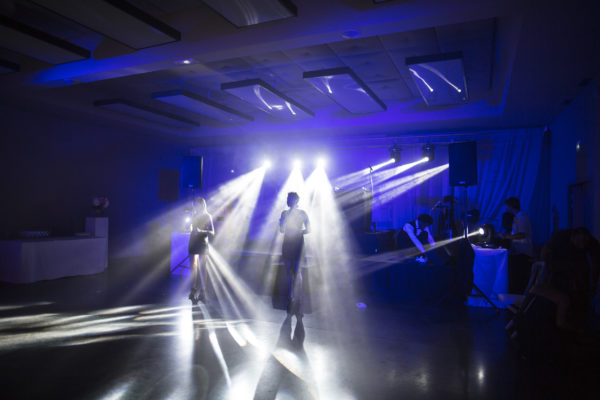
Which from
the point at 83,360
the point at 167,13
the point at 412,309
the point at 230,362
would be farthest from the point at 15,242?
the point at 412,309

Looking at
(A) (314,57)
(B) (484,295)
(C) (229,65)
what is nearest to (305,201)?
(C) (229,65)

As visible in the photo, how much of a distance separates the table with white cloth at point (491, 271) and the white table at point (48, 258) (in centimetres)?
732

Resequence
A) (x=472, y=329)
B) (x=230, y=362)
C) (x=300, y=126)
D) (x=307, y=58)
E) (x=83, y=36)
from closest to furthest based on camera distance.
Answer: (x=230, y=362) < (x=472, y=329) < (x=83, y=36) < (x=307, y=58) < (x=300, y=126)

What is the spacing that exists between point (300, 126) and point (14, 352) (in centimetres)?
670

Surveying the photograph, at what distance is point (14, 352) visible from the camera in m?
3.55

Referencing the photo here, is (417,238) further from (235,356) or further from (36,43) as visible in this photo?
(36,43)

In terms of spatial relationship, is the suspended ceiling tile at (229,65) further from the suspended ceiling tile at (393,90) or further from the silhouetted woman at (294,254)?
the silhouetted woman at (294,254)

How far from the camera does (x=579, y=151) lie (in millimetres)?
5625

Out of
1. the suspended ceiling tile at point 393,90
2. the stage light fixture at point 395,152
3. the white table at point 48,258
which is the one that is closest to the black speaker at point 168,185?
the white table at point 48,258

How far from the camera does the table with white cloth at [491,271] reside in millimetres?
5555

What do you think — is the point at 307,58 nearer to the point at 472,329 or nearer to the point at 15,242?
the point at 472,329

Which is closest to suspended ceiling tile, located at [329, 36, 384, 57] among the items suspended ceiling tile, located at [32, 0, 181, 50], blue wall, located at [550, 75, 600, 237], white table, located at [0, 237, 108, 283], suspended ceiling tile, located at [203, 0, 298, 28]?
suspended ceiling tile, located at [203, 0, 298, 28]

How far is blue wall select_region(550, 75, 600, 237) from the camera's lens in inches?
191

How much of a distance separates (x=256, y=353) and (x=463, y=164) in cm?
483
